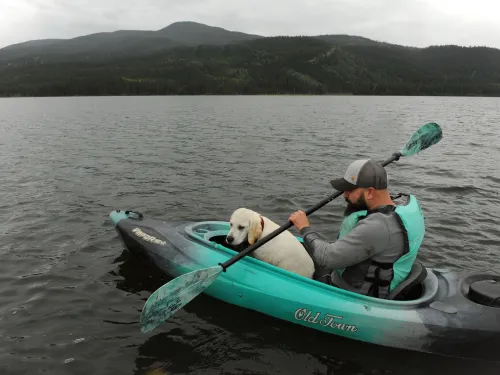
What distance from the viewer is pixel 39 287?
7.40 m

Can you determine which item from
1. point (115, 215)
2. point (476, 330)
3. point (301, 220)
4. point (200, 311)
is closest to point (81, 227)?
point (115, 215)

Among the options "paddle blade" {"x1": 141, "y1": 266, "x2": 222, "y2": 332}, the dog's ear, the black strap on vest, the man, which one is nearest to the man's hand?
the man

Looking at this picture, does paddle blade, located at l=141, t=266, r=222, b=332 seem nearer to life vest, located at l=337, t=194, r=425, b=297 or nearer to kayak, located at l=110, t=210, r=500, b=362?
kayak, located at l=110, t=210, r=500, b=362

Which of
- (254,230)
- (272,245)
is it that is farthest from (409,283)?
(254,230)

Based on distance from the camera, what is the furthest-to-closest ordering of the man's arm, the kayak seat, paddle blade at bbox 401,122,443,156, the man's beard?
1. paddle blade at bbox 401,122,443,156
2. the kayak seat
3. the man's beard
4. the man's arm

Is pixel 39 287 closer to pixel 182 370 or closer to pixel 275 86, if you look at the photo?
pixel 182 370

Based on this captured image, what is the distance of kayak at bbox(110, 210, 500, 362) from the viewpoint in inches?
206

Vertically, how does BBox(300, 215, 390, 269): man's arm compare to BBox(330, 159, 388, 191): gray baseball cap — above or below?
below

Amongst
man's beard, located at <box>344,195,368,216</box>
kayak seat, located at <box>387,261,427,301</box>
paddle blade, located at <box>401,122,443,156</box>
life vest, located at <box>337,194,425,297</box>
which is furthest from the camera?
paddle blade, located at <box>401,122,443,156</box>

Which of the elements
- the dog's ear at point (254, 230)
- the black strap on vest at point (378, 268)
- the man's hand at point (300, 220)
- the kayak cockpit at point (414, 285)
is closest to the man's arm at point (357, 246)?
the black strap on vest at point (378, 268)

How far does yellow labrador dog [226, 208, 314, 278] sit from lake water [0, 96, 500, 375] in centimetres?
92

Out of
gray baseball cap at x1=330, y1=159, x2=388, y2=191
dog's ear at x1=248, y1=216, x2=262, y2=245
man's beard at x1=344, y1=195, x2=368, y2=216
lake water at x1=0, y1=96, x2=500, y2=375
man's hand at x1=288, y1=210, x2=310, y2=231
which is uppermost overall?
A: gray baseball cap at x1=330, y1=159, x2=388, y2=191

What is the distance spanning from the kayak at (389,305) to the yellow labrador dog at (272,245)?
0.24 metres

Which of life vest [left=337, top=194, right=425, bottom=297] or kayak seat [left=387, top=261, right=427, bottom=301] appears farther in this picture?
kayak seat [left=387, top=261, right=427, bottom=301]
